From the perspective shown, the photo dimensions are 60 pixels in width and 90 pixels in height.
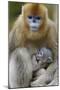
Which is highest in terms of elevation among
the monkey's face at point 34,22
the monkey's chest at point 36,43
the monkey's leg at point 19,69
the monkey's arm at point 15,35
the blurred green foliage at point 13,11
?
the blurred green foliage at point 13,11

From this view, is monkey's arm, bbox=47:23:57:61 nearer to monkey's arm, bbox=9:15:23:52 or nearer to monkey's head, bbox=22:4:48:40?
monkey's head, bbox=22:4:48:40

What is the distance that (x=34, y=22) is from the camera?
1414mm

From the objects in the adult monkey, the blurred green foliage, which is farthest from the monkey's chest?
the blurred green foliage

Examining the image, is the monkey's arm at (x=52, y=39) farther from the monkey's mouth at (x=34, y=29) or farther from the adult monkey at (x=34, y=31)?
the monkey's mouth at (x=34, y=29)

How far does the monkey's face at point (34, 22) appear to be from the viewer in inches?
55.4

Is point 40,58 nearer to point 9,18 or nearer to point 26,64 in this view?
point 26,64

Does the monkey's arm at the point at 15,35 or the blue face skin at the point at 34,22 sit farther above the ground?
the blue face skin at the point at 34,22

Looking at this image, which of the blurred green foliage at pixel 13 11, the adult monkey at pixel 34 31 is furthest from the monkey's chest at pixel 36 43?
the blurred green foliage at pixel 13 11

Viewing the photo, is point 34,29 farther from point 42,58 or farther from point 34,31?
point 42,58

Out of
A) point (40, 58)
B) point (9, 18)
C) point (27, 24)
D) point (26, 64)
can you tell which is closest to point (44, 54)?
point (40, 58)

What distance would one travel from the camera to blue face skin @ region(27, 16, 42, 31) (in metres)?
1.41

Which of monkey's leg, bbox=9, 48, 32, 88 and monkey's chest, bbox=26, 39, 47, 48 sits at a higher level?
monkey's chest, bbox=26, 39, 47, 48

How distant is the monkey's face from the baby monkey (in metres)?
0.17

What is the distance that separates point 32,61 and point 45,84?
0.21 meters
